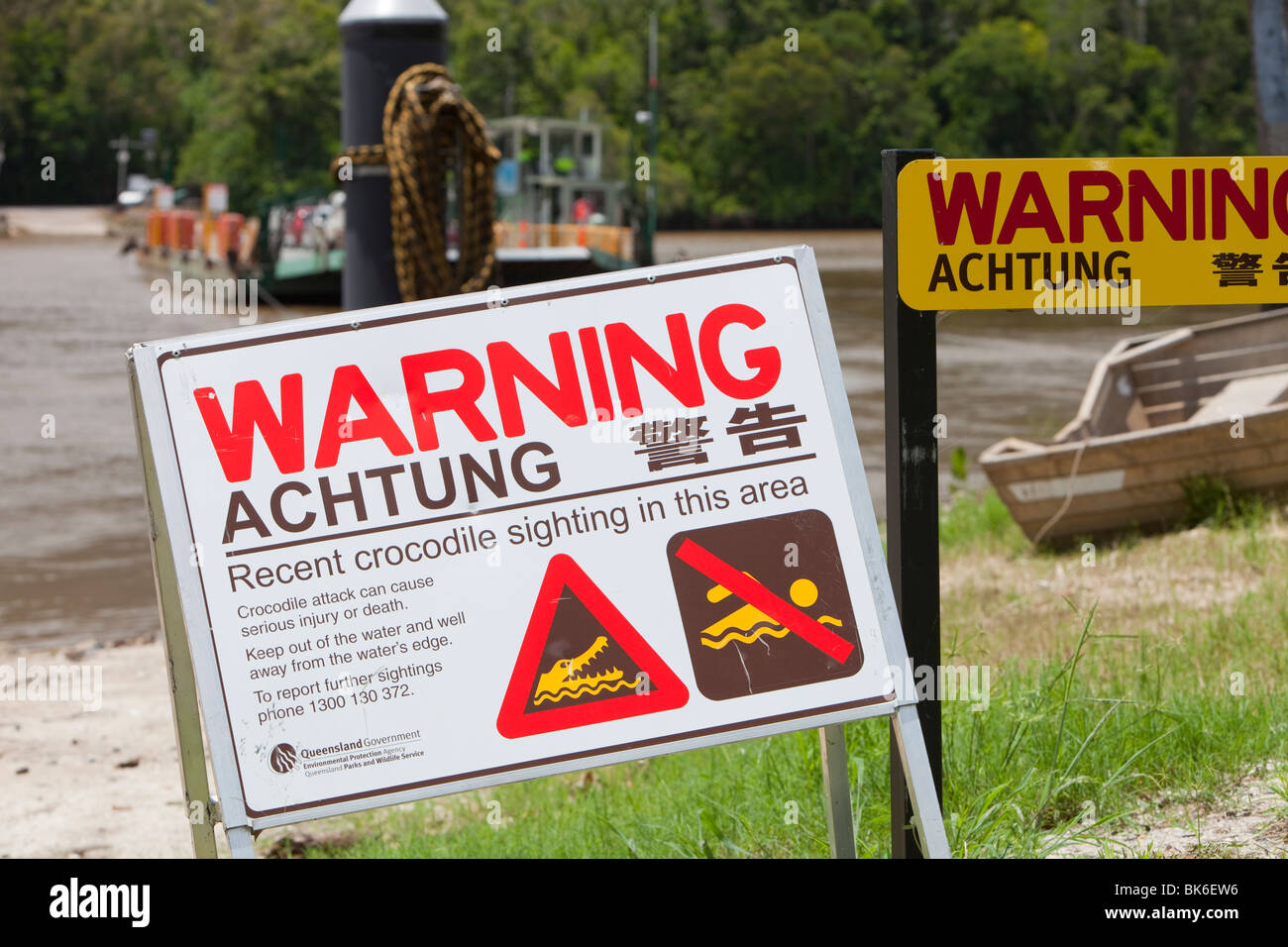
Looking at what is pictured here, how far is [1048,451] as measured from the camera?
766cm

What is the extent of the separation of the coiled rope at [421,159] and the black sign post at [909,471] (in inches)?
182

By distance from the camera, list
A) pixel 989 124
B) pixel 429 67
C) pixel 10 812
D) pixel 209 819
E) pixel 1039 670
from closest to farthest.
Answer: pixel 209 819 → pixel 1039 670 → pixel 10 812 → pixel 429 67 → pixel 989 124

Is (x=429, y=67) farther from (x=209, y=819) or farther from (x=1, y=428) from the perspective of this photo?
(x=1, y=428)

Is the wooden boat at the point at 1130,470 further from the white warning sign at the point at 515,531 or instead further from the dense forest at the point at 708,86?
the dense forest at the point at 708,86

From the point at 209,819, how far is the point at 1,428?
1452 centimetres

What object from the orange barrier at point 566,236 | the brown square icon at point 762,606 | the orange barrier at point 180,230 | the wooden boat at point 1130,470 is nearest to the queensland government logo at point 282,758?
the brown square icon at point 762,606

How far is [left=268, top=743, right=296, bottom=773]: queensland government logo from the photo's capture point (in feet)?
8.57

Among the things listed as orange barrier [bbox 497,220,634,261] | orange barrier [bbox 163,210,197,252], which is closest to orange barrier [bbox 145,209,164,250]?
orange barrier [bbox 163,210,197,252]

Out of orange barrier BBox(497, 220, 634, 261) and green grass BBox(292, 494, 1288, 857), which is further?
orange barrier BBox(497, 220, 634, 261)

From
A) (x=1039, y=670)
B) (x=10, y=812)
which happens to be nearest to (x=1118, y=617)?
(x=1039, y=670)

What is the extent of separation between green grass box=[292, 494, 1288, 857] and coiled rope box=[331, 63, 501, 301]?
10.9 ft

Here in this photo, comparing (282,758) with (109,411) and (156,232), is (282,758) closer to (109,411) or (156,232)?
(109,411)

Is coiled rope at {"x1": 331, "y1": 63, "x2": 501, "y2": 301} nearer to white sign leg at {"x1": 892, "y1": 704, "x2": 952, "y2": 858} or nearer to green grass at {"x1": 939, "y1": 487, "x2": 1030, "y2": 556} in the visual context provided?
green grass at {"x1": 939, "y1": 487, "x2": 1030, "y2": 556}

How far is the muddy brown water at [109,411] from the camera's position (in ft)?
30.7
